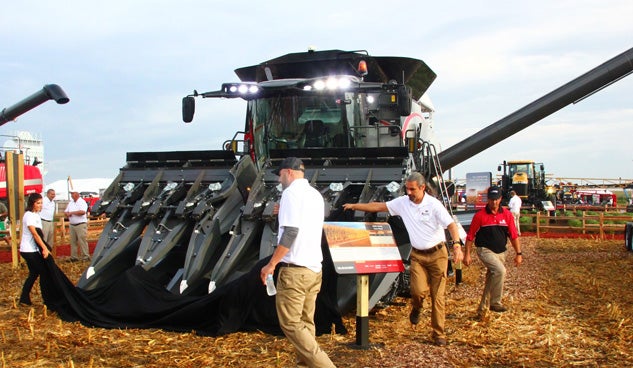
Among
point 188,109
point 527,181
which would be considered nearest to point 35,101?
point 188,109

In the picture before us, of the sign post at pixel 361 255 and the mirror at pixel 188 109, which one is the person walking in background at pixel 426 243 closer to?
the sign post at pixel 361 255

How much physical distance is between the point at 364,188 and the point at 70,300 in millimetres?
3740

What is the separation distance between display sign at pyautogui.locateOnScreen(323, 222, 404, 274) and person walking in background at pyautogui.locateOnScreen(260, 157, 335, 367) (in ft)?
3.21

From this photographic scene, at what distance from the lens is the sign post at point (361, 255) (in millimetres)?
5770

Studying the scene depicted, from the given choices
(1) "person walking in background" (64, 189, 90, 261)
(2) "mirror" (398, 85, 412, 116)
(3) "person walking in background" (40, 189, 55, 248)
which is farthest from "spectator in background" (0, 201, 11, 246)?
(2) "mirror" (398, 85, 412, 116)

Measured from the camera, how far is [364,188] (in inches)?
297

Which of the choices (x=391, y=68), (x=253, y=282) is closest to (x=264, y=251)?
(x=253, y=282)

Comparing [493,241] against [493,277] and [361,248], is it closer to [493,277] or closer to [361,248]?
[493,277]

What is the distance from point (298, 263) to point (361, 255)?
137 cm

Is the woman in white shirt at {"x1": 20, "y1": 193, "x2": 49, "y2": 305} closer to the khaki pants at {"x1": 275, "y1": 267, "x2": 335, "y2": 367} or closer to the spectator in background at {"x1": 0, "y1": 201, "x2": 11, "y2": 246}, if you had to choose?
the khaki pants at {"x1": 275, "y1": 267, "x2": 335, "y2": 367}

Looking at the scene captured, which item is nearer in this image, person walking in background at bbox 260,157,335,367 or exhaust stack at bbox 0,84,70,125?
person walking in background at bbox 260,157,335,367

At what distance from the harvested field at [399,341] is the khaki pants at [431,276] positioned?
15.8 inches

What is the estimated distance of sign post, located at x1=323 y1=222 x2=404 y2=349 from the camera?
5770mm

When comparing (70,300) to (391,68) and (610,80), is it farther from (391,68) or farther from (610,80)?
(610,80)
